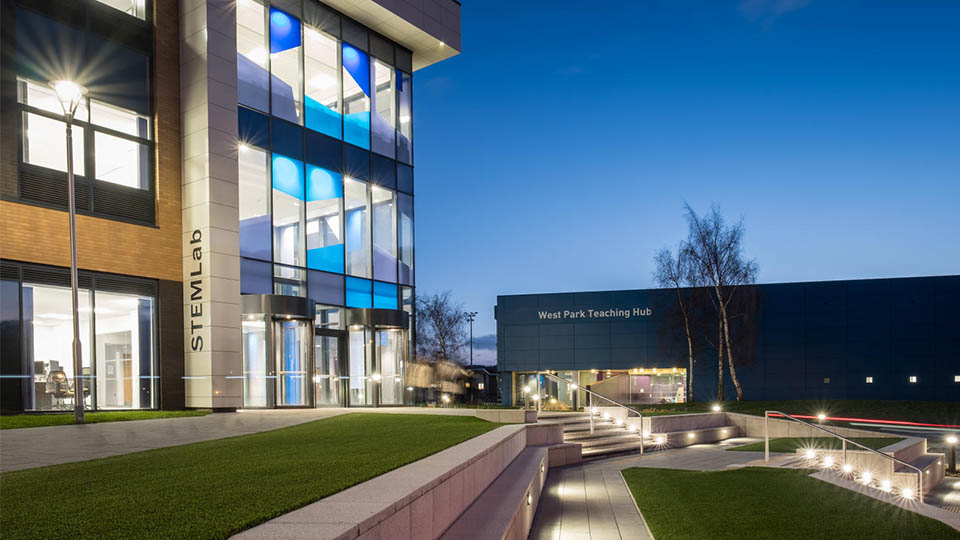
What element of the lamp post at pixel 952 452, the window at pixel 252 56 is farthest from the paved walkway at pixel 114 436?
the lamp post at pixel 952 452

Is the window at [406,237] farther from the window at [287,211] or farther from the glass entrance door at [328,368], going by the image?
the window at [287,211]

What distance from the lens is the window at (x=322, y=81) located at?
23.9m

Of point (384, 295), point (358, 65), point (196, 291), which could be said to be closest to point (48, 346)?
point (196, 291)

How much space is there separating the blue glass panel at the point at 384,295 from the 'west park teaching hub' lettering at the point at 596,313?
A: 734 inches

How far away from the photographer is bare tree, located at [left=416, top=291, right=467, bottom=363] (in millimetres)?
57469

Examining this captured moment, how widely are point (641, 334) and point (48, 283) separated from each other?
104 feet

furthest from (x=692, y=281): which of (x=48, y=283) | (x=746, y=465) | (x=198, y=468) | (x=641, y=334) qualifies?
(x=198, y=468)

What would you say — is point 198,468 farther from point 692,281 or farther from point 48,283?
point 692,281

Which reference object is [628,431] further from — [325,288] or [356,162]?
[356,162]

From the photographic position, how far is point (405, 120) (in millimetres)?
Answer: 28266

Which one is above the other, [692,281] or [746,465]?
[692,281]

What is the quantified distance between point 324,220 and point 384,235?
304 cm

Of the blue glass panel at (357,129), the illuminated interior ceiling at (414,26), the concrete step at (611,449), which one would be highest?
the illuminated interior ceiling at (414,26)

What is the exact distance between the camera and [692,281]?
3484 centimetres
